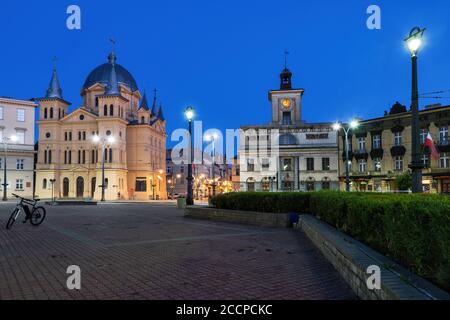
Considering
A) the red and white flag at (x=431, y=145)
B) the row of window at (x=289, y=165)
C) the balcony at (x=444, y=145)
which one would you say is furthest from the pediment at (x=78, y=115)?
the red and white flag at (x=431, y=145)

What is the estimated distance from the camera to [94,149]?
2635 inches

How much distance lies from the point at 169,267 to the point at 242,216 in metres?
9.28

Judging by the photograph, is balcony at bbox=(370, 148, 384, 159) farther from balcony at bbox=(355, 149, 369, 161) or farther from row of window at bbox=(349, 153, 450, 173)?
balcony at bbox=(355, 149, 369, 161)

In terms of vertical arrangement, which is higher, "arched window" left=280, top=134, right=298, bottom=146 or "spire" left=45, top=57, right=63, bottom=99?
"spire" left=45, top=57, right=63, bottom=99

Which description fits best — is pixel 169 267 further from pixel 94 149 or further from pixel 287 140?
pixel 94 149

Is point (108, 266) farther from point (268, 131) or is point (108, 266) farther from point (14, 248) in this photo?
point (268, 131)

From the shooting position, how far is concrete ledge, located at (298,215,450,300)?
4094mm

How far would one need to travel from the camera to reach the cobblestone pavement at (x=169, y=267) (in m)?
5.79

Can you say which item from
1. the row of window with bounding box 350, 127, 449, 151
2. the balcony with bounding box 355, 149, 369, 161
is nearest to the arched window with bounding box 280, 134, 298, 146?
the balcony with bounding box 355, 149, 369, 161

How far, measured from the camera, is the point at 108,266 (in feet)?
25.0

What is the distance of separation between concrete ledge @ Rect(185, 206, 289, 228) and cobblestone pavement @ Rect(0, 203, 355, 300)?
2605mm

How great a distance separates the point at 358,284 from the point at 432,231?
1.47 meters

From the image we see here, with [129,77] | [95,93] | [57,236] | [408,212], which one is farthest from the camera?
[129,77]

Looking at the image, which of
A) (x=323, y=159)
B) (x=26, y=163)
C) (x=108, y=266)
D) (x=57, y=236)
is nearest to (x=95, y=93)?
(x=26, y=163)
